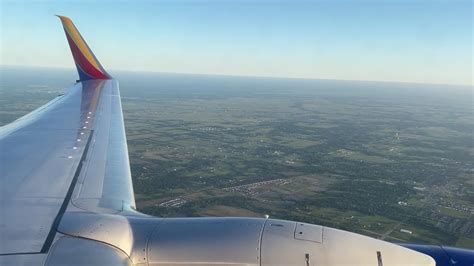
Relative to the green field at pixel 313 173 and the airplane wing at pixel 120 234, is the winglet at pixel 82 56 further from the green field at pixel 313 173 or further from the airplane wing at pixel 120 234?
the green field at pixel 313 173

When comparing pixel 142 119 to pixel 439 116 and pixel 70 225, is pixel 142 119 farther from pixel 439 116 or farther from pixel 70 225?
pixel 439 116

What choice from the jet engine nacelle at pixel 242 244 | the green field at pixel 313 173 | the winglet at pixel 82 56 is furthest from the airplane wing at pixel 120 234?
the green field at pixel 313 173

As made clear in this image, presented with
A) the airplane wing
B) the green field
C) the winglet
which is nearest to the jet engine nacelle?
the airplane wing

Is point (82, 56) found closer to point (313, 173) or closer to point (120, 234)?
point (120, 234)

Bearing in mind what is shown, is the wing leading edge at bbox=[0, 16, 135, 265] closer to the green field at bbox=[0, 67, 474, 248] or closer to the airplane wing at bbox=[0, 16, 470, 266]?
the airplane wing at bbox=[0, 16, 470, 266]

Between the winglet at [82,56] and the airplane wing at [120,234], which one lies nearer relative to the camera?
the airplane wing at [120,234]

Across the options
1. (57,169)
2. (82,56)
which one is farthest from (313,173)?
(57,169)

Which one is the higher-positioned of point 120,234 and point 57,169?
point 57,169

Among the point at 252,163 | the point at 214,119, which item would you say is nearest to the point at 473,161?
the point at 252,163
